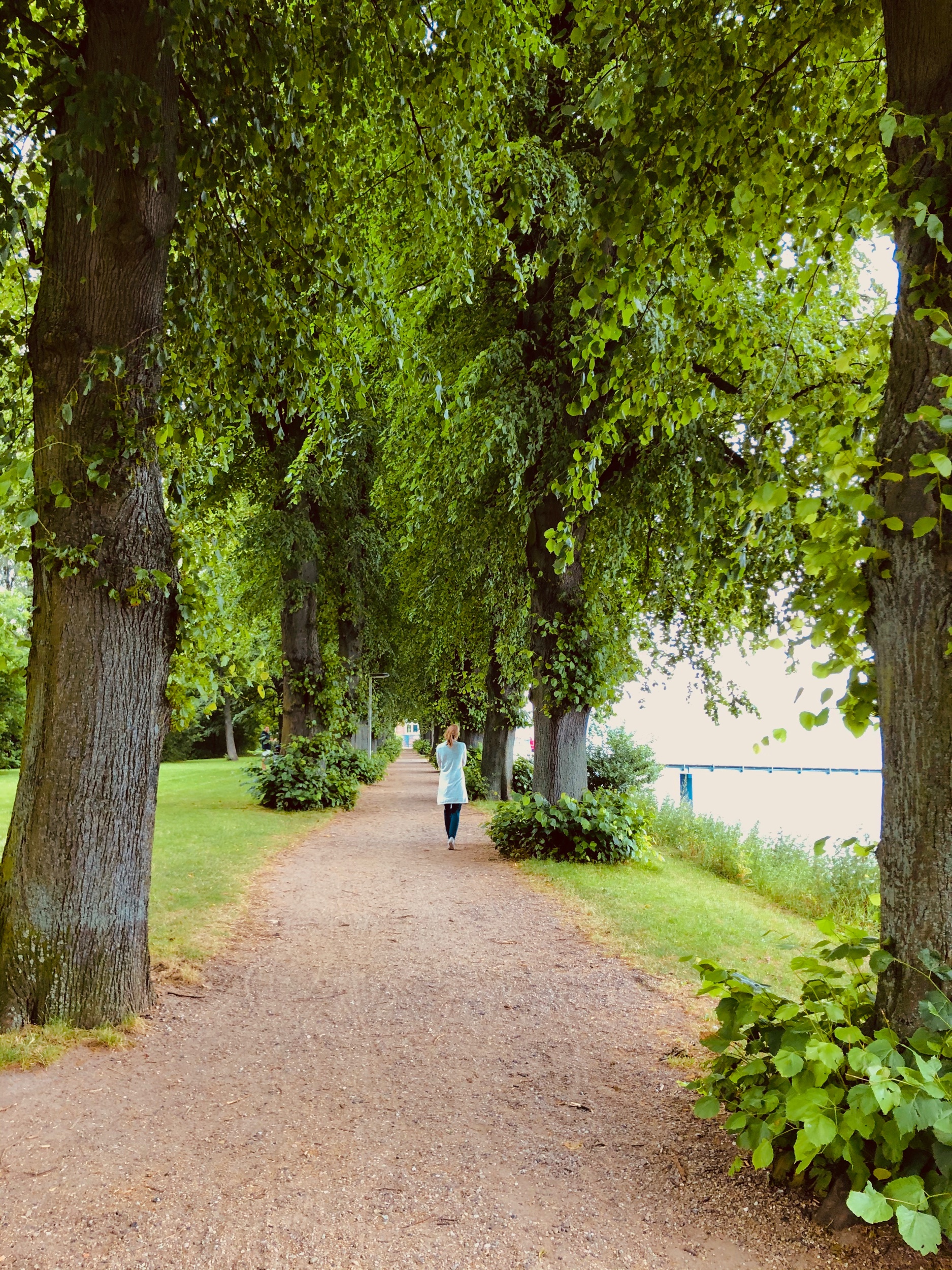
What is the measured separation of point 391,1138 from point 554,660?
7.76m

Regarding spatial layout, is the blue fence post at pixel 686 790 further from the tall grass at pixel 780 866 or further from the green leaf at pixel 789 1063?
the green leaf at pixel 789 1063

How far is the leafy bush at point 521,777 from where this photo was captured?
20.3 metres

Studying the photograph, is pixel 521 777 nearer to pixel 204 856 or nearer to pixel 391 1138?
pixel 204 856

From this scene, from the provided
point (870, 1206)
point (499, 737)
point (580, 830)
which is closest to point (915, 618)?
point (870, 1206)

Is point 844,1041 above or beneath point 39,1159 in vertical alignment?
above

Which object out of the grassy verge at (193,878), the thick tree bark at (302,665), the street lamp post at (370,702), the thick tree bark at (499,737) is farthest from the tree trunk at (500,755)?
the street lamp post at (370,702)

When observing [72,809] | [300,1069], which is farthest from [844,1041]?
[72,809]

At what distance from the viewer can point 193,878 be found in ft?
31.3

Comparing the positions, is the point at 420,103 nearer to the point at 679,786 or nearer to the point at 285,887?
the point at 285,887

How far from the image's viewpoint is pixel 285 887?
31.0ft

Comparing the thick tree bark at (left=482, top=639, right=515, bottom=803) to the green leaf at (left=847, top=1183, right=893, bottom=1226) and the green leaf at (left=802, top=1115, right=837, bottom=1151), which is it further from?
the green leaf at (left=847, top=1183, right=893, bottom=1226)

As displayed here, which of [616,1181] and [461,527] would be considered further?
[461,527]

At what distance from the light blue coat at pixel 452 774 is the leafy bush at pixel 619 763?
5.92m

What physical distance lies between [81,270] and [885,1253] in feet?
19.0
